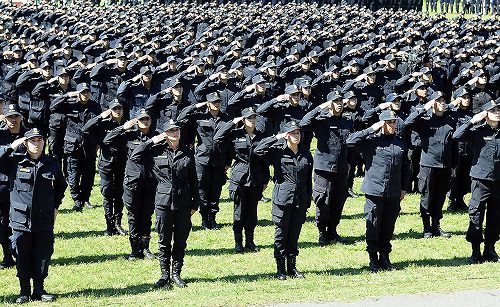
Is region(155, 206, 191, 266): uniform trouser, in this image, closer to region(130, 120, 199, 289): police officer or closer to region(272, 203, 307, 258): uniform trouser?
region(130, 120, 199, 289): police officer

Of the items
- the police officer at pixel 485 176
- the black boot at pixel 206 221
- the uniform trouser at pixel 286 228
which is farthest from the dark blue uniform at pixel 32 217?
the police officer at pixel 485 176

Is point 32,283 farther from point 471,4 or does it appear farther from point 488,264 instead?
point 471,4

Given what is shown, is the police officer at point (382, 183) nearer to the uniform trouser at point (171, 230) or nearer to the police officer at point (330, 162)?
the police officer at point (330, 162)

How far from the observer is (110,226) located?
46.6 feet

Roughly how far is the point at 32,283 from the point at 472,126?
6.29 meters

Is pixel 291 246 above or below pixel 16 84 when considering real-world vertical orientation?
below

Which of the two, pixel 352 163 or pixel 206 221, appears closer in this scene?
pixel 206 221

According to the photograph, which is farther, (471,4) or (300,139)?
(471,4)

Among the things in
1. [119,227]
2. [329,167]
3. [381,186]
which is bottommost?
[119,227]

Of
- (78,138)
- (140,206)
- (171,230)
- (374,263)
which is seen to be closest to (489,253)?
(374,263)

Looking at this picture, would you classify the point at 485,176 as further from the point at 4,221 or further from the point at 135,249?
the point at 4,221

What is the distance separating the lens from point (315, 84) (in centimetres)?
1842

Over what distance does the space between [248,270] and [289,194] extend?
1.37 m

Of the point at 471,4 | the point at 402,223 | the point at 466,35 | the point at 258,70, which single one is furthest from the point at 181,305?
the point at 471,4
